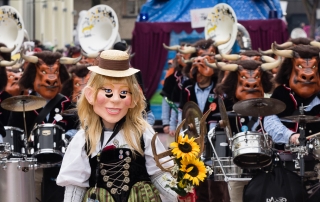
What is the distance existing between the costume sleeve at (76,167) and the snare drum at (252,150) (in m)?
3.26

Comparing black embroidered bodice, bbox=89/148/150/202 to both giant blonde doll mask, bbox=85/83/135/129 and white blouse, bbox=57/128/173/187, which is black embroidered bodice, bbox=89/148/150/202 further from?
giant blonde doll mask, bbox=85/83/135/129

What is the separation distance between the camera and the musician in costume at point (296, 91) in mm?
10734

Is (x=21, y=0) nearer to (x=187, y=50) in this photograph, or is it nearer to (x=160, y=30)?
(x=160, y=30)

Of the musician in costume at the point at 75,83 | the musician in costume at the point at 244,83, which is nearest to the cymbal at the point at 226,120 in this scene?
the musician in costume at the point at 244,83

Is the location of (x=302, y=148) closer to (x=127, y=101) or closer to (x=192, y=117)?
(x=192, y=117)

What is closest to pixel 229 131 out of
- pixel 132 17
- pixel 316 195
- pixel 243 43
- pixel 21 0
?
pixel 316 195

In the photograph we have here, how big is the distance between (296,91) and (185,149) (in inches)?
168

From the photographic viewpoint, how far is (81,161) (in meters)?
7.05

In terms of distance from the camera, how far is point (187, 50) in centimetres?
1566

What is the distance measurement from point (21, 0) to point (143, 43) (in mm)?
6825

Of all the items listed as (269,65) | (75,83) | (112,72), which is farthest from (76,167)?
(75,83)

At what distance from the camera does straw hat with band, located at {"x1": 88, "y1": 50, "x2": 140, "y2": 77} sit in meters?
7.11

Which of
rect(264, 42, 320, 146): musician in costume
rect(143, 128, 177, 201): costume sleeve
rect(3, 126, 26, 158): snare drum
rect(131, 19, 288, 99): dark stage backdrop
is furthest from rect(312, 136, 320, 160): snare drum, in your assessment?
rect(131, 19, 288, 99): dark stage backdrop

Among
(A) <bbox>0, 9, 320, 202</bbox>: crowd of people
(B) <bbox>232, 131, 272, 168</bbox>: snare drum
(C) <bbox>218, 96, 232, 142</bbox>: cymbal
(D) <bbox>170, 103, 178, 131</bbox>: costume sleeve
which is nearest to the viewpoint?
(A) <bbox>0, 9, 320, 202</bbox>: crowd of people
